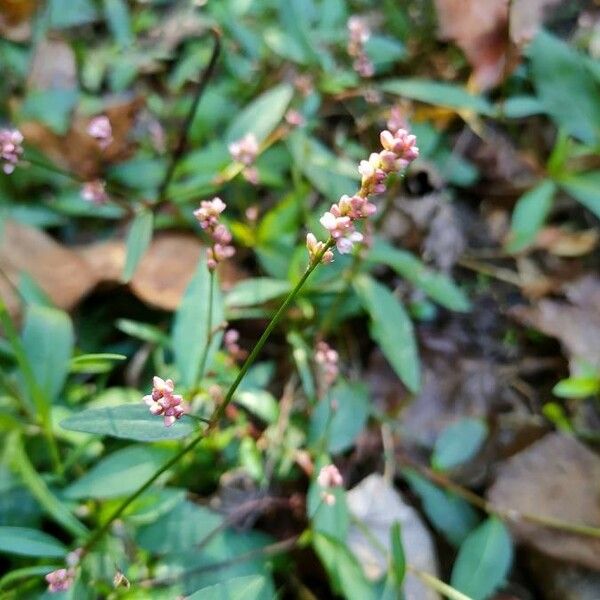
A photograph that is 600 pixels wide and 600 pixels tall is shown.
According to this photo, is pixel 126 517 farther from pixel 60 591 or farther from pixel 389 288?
pixel 389 288

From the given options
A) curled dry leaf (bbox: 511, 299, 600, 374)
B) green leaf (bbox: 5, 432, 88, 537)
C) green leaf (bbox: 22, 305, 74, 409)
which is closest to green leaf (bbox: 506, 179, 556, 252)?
curled dry leaf (bbox: 511, 299, 600, 374)

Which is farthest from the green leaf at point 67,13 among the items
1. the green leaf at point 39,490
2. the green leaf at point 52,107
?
the green leaf at point 39,490

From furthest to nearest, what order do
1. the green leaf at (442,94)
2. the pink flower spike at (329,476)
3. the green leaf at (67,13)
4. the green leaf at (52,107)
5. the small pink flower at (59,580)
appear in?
the green leaf at (67,13) → the green leaf at (52,107) → the green leaf at (442,94) → the pink flower spike at (329,476) → the small pink flower at (59,580)

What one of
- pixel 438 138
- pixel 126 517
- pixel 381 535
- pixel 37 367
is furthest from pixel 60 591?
pixel 438 138

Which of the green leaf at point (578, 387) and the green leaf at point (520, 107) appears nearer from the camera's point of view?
the green leaf at point (578, 387)

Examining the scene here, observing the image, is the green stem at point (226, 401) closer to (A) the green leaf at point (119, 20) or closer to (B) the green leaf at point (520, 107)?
(B) the green leaf at point (520, 107)

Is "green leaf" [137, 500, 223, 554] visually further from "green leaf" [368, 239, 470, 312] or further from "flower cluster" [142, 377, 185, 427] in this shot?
"green leaf" [368, 239, 470, 312]

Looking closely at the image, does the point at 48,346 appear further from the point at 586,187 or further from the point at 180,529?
the point at 586,187
